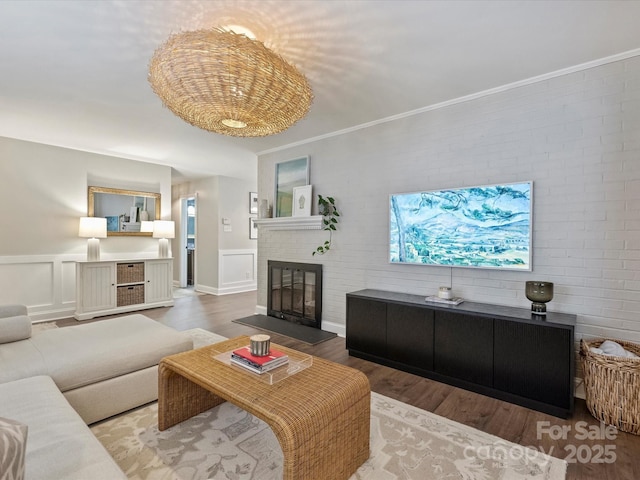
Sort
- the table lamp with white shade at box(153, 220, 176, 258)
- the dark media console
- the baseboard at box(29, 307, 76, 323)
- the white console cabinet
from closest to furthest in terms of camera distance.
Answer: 1. the dark media console
2. the baseboard at box(29, 307, 76, 323)
3. the white console cabinet
4. the table lamp with white shade at box(153, 220, 176, 258)

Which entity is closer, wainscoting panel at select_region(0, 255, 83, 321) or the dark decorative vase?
the dark decorative vase

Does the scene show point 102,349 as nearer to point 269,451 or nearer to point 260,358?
point 260,358

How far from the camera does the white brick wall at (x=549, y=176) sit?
229cm

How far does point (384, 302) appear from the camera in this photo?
3084 mm

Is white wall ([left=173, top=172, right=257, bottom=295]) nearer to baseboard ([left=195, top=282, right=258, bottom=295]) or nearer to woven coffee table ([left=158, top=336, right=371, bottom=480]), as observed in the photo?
baseboard ([left=195, top=282, right=258, bottom=295])

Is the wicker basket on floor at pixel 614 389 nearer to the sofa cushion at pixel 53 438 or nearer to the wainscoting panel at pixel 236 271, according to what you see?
the sofa cushion at pixel 53 438

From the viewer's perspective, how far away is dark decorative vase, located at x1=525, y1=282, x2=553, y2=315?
2375 mm

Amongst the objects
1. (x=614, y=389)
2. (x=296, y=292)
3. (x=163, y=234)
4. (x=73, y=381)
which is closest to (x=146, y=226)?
(x=163, y=234)

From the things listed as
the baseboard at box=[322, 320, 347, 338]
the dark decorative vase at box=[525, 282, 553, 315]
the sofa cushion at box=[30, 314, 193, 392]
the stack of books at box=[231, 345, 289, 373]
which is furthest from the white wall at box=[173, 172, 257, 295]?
the dark decorative vase at box=[525, 282, 553, 315]

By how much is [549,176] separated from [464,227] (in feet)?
2.43

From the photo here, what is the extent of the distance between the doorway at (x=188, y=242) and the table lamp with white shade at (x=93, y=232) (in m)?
2.59

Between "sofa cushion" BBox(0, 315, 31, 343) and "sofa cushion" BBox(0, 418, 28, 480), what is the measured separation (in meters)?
1.77

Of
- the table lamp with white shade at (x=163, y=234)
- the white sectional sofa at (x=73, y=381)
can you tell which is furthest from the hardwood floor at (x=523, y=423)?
the table lamp with white shade at (x=163, y=234)

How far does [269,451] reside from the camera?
181 cm
